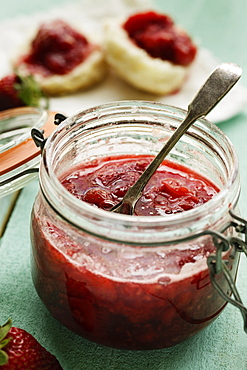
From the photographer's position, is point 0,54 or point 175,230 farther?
point 0,54

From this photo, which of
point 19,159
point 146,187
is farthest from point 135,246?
point 19,159

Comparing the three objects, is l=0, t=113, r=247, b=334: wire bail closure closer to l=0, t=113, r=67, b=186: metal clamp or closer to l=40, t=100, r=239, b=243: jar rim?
l=40, t=100, r=239, b=243: jar rim

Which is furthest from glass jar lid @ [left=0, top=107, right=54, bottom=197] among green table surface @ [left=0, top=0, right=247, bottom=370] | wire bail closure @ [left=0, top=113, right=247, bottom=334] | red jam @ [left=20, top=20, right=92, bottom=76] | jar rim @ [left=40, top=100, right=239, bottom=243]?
red jam @ [left=20, top=20, right=92, bottom=76]

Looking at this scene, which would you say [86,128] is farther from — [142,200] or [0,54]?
[0,54]

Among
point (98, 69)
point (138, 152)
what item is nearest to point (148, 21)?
point (98, 69)

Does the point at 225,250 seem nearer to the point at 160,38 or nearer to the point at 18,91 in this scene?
the point at 18,91

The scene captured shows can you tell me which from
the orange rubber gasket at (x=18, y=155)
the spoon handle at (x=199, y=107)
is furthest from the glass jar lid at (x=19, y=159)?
the spoon handle at (x=199, y=107)
